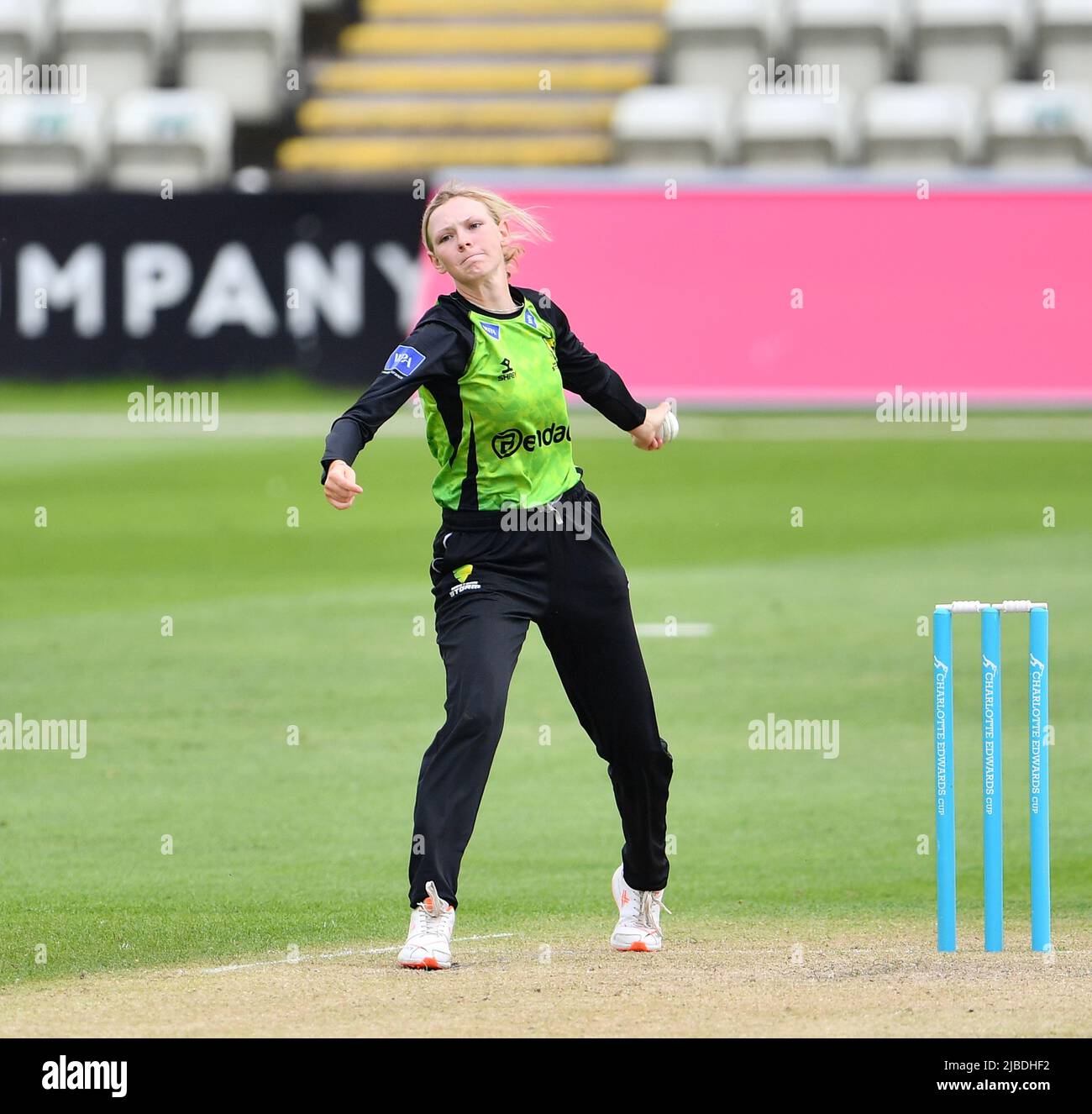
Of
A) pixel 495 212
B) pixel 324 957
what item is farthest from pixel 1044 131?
pixel 324 957

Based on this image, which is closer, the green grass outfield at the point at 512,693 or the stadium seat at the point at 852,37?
the green grass outfield at the point at 512,693

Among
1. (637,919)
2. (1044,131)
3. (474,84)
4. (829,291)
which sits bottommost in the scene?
(637,919)

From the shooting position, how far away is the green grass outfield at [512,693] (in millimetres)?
7781

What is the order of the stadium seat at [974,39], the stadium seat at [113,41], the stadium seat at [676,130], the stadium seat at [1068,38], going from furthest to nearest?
the stadium seat at [113,41], the stadium seat at [974,39], the stadium seat at [1068,38], the stadium seat at [676,130]

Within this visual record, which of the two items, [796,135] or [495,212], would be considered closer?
[495,212]

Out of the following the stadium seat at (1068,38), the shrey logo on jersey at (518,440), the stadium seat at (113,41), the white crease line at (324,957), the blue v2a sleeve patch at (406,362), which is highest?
the stadium seat at (113,41)

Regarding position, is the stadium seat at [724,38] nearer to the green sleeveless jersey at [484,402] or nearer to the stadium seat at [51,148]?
the stadium seat at [51,148]

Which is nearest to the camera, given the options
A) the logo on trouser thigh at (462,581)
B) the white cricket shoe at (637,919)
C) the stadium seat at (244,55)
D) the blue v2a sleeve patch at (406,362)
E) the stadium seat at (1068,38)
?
the blue v2a sleeve patch at (406,362)

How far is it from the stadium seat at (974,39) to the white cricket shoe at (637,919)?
75.3 feet

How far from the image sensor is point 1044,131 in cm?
2544

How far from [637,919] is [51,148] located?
72.8 ft

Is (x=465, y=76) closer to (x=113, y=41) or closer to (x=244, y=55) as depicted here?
(x=244, y=55)

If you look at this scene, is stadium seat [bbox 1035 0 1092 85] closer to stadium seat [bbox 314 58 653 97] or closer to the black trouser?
stadium seat [bbox 314 58 653 97]

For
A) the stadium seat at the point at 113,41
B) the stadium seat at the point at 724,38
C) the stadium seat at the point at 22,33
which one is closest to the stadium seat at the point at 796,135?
the stadium seat at the point at 724,38
